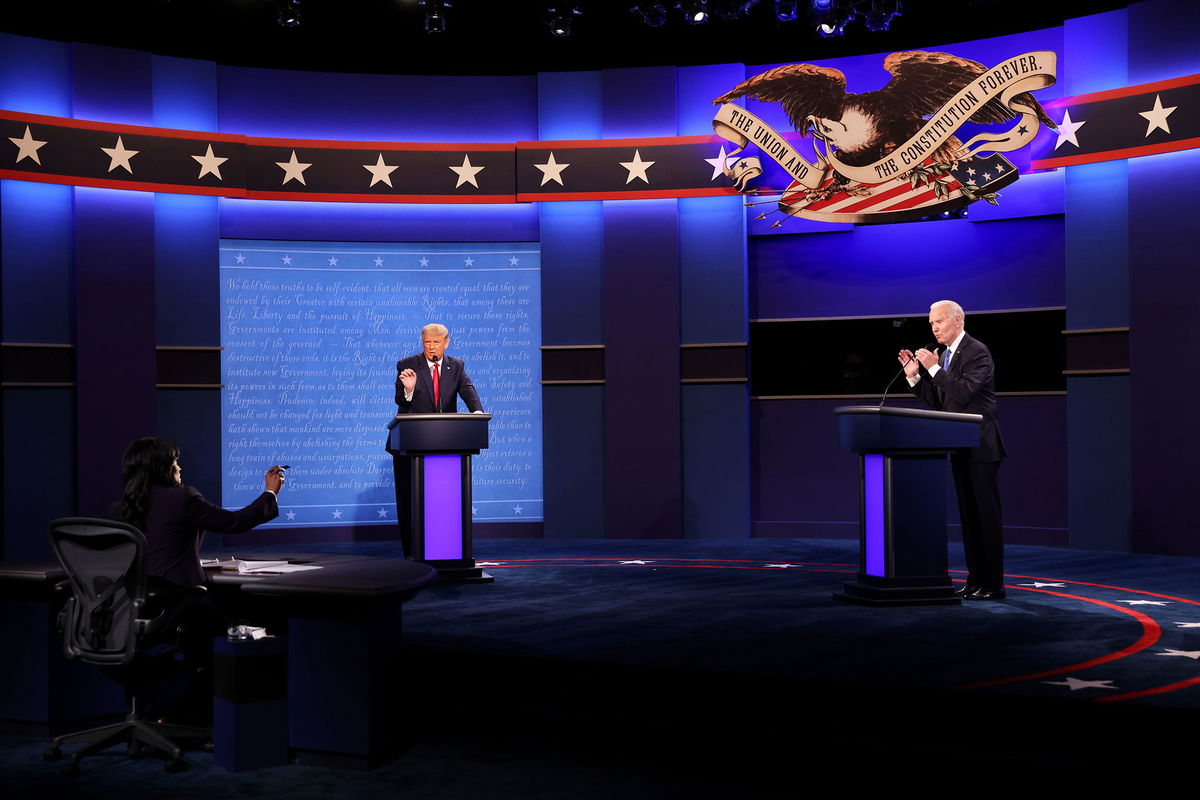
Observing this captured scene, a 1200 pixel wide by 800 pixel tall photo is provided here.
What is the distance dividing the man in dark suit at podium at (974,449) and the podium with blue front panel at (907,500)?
0.47ft

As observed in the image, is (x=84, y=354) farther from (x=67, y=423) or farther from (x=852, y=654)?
(x=852, y=654)

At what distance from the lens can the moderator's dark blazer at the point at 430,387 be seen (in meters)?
7.29

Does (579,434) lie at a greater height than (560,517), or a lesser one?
greater

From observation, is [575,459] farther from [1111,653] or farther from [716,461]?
[1111,653]

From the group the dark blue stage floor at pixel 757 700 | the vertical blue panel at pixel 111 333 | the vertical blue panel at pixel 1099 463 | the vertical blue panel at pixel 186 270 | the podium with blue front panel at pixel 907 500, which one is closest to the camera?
the dark blue stage floor at pixel 757 700

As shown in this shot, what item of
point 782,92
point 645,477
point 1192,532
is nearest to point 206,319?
point 645,477

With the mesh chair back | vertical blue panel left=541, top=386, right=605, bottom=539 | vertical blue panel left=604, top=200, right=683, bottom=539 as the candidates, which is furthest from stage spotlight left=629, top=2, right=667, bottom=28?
the mesh chair back

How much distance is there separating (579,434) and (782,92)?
11.0 ft

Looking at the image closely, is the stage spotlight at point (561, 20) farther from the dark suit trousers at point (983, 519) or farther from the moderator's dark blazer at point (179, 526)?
the moderator's dark blazer at point (179, 526)

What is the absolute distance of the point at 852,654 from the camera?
4.50 metres

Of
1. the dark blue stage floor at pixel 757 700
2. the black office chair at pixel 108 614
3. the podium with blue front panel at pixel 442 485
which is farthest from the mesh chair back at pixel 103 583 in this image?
the podium with blue front panel at pixel 442 485

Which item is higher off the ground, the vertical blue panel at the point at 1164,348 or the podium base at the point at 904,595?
the vertical blue panel at the point at 1164,348

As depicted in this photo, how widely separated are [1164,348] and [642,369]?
13.2ft

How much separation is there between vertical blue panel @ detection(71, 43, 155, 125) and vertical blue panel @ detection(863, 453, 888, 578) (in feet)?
21.1
